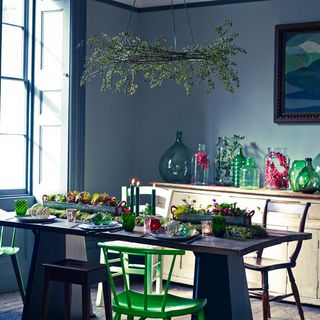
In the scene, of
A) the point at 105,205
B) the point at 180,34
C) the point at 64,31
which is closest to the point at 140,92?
the point at 180,34

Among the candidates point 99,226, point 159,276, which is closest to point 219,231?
point 99,226

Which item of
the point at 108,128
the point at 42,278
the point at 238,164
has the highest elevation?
the point at 108,128

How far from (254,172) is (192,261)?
3.00 feet

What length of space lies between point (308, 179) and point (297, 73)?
0.94 m

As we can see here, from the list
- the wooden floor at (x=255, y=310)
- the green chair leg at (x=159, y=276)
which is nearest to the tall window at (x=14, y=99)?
the wooden floor at (x=255, y=310)

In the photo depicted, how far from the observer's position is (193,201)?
5.95 meters

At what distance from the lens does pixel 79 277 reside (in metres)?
3.95

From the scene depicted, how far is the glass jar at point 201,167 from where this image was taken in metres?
6.24

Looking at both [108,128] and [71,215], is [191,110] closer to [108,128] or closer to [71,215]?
[108,128]

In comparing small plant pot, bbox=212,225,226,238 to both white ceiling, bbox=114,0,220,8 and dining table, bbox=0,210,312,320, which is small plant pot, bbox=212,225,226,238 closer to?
dining table, bbox=0,210,312,320

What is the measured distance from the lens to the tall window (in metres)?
5.87

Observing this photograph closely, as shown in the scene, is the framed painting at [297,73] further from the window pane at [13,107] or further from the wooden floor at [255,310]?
the window pane at [13,107]

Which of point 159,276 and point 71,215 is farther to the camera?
point 159,276

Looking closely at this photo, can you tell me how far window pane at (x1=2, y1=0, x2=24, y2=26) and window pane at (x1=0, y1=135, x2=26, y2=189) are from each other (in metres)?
0.97
